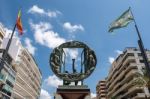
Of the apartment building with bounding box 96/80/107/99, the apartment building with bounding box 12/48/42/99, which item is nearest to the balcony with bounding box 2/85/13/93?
the apartment building with bounding box 12/48/42/99

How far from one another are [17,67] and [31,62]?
1921 centimetres

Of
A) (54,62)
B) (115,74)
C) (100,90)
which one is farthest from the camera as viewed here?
(100,90)

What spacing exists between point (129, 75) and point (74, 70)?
47.8m

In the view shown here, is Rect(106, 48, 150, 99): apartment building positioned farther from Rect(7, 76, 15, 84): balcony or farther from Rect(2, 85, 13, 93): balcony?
Rect(2, 85, 13, 93): balcony

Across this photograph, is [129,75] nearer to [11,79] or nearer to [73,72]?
[11,79]

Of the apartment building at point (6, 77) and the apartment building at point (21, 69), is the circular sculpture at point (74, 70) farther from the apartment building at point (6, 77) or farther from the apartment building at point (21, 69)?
the apartment building at point (21, 69)

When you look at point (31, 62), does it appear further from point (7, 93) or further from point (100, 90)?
point (100, 90)

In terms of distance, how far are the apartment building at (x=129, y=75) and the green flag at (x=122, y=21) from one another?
36.7m

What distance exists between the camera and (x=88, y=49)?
20688 millimetres

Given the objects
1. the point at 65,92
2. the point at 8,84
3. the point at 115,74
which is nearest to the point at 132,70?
the point at 115,74

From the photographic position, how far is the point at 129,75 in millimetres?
64562

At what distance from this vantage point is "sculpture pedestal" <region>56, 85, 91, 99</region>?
18.1 metres

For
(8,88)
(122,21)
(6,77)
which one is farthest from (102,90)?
(122,21)

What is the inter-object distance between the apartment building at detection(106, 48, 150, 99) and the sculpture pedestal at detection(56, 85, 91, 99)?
40.5 meters
